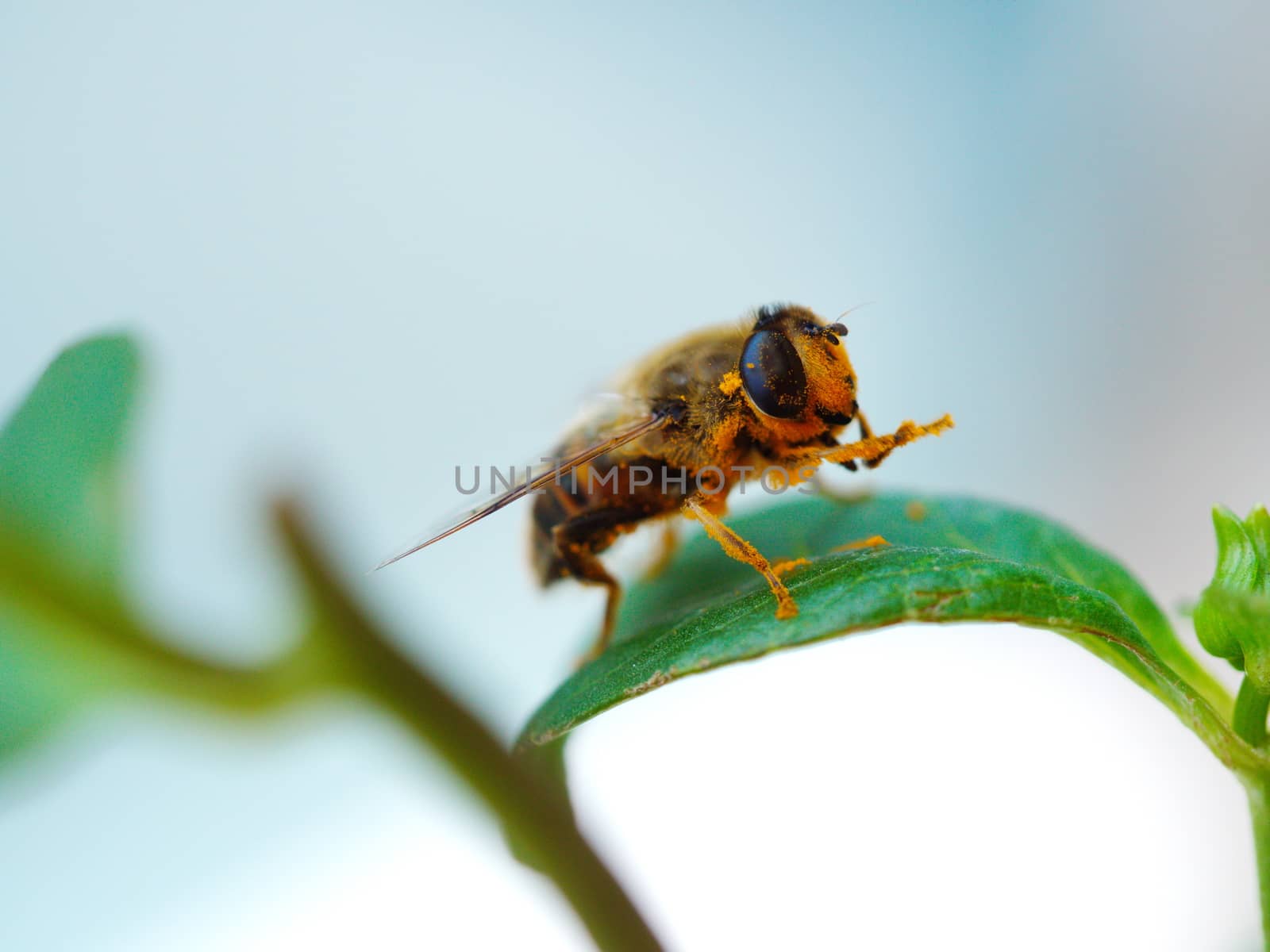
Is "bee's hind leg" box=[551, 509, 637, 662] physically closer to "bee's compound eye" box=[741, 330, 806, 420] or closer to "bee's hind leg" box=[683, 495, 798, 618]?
"bee's hind leg" box=[683, 495, 798, 618]

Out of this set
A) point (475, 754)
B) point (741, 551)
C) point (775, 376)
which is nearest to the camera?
point (475, 754)

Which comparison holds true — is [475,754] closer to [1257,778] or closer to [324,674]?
[324,674]

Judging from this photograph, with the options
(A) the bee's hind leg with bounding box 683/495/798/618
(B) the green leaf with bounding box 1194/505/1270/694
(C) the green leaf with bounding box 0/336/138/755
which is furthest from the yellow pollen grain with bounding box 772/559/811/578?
(C) the green leaf with bounding box 0/336/138/755

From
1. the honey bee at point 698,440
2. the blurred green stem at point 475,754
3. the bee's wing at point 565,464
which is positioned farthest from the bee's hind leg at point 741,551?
the blurred green stem at point 475,754

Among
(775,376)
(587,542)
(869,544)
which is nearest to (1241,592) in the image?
(869,544)

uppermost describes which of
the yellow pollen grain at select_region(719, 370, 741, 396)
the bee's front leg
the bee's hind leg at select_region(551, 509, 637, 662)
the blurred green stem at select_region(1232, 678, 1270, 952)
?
the yellow pollen grain at select_region(719, 370, 741, 396)
